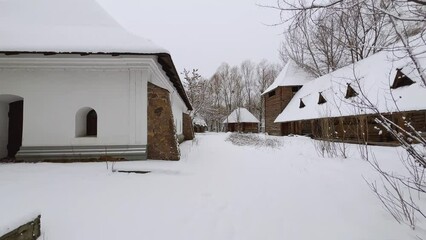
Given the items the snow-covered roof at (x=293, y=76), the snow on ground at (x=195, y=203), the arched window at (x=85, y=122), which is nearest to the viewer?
the snow on ground at (x=195, y=203)

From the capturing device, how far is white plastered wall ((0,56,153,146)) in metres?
6.53

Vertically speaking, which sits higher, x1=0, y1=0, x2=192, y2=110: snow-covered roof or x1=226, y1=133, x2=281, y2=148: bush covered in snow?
x1=0, y1=0, x2=192, y2=110: snow-covered roof

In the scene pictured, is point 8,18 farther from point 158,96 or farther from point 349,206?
point 349,206

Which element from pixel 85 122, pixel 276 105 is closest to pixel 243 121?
pixel 276 105

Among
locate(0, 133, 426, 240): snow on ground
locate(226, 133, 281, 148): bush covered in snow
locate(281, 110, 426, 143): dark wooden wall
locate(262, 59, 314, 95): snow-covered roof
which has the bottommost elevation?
locate(0, 133, 426, 240): snow on ground

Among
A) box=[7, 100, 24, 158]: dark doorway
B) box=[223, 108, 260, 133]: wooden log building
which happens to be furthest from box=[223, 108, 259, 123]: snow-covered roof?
box=[7, 100, 24, 158]: dark doorway

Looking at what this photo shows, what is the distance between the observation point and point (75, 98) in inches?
264

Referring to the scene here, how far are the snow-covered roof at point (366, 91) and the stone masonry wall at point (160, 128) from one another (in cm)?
435

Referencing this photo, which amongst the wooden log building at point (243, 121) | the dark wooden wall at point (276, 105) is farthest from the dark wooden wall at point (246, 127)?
the dark wooden wall at point (276, 105)

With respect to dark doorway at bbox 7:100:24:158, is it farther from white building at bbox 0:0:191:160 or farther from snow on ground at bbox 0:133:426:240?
snow on ground at bbox 0:133:426:240

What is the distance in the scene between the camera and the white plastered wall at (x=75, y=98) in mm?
6531

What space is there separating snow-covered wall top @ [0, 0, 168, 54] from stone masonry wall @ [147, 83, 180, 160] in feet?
4.31

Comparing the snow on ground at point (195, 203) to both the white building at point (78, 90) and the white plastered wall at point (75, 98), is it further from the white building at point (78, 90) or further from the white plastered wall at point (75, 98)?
the white plastered wall at point (75, 98)

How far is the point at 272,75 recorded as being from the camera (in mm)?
48219
